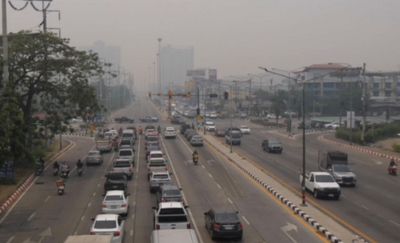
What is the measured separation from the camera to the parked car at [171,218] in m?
A: 25.3

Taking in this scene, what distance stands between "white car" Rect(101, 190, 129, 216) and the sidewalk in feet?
27.1

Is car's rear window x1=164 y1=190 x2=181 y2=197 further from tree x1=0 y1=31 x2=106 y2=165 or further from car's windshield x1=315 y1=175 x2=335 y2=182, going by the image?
tree x1=0 y1=31 x2=106 y2=165

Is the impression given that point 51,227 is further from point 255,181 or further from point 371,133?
point 371,133

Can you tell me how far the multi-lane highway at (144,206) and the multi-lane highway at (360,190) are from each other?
241 cm

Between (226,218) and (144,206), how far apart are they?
9701 millimetres

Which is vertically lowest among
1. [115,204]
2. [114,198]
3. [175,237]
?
[115,204]

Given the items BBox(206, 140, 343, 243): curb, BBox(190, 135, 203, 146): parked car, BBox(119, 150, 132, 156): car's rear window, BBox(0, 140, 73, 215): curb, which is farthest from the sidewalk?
BBox(190, 135, 203, 146): parked car

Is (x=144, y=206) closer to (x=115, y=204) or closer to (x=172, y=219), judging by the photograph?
(x=115, y=204)

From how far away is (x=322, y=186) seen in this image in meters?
36.6

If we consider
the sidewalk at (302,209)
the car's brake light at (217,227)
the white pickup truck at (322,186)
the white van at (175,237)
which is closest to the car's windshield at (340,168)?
the sidewalk at (302,209)

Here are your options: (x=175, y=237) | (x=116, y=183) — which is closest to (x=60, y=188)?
(x=116, y=183)

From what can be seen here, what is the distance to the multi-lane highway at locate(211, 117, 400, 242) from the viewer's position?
94.5 feet

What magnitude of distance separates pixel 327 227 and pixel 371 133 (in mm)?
53608

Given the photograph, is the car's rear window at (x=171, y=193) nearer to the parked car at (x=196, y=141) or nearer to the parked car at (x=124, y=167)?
the parked car at (x=124, y=167)
